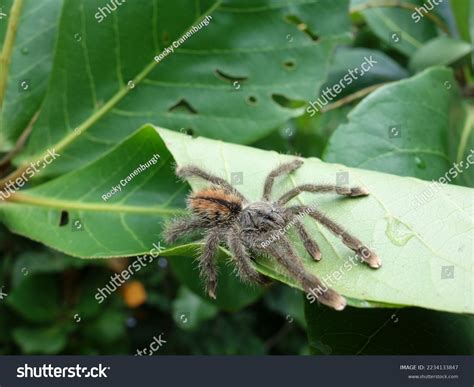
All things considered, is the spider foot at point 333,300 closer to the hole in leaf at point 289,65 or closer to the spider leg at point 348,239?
the spider leg at point 348,239

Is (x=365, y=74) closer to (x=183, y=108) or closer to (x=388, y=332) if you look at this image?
(x=183, y=108)

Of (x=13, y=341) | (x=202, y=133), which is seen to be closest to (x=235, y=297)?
(x=202, y=133)

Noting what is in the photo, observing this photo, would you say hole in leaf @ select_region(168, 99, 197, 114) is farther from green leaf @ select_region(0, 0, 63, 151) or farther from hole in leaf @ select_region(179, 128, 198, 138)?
green leaf @ select_region(0, 0, 63, 151)

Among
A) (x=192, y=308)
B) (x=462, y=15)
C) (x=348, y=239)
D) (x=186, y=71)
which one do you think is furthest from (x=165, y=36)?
(x=192, y=308)

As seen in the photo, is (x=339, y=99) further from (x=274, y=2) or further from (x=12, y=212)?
(x=12, y=212)

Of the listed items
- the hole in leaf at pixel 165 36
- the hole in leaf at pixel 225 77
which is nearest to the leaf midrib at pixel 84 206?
the hole in leaf at pixel 225 77
